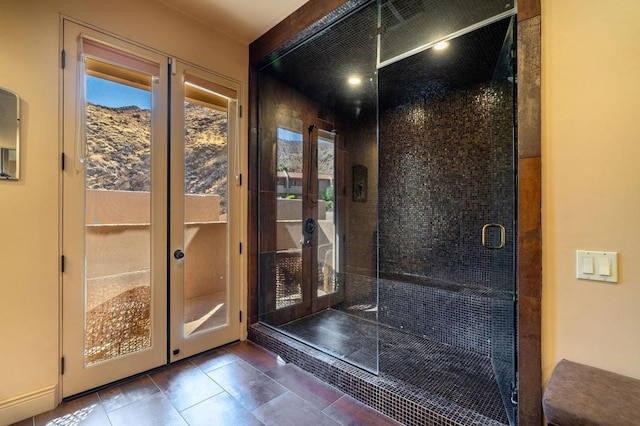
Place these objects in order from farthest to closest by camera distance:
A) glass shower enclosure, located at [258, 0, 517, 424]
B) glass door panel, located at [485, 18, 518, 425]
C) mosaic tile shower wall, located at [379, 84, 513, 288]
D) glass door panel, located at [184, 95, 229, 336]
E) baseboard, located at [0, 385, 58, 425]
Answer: mosaic tile shower wall, located at [379, 84, 513, 288], glass door panel, located at [184, 95, 229, 336], glass shower enclosure, located at [258, 0, 517, 424], baseboard, located at [0, 385, 58, 425], glass door panel, located at [485, 18, 518, 425]

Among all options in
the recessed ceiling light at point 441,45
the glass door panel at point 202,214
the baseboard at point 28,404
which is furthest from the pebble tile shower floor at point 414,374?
the recessed ceiling light at point 441,45

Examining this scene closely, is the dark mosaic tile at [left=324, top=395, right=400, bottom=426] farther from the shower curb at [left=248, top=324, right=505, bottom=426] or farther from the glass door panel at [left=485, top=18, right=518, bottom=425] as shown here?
the glass door panel at [left=485, top=18, right=518, bottom=425]

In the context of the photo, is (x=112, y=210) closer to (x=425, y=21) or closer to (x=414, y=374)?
(x=414, y=374)

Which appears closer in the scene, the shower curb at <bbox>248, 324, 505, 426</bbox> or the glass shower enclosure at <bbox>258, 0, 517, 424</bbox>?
the shower curb at <bbox>248, 324, 505, 426</bbox>

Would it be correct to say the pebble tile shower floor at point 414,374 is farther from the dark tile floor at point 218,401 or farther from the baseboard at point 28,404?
the baseboard at point 28,404

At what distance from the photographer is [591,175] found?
1193mm

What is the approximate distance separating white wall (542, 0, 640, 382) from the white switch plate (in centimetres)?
2

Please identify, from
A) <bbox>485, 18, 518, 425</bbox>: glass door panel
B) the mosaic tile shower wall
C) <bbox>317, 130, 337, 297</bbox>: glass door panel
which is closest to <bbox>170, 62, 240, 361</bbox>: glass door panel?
<bbox>317, 130, 337, 297</bbox>: glass door panel

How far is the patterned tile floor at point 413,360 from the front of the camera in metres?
1.85

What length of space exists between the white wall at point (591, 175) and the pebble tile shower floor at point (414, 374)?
66 centimetres

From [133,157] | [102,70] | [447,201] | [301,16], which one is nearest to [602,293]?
[447,201]

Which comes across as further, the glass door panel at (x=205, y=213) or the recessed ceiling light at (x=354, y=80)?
the recessed ceiling light at (x=354, y=80)

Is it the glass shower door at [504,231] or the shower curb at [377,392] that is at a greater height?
the glass shower door at [504,231]

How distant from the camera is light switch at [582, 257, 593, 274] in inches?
46.8
